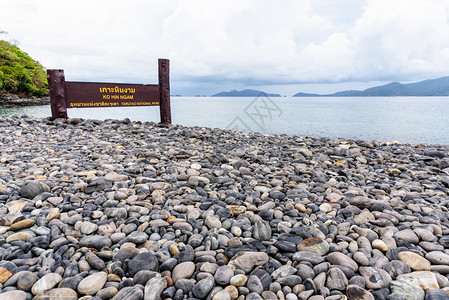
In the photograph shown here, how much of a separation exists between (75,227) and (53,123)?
696cm

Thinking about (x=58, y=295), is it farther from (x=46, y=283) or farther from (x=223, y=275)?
(x=223, y=275)

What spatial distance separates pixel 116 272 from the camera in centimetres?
216

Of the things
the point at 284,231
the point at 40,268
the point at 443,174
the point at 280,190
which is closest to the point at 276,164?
the point at 280,190

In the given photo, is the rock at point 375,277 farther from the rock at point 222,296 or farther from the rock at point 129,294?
the rock at point 129,294

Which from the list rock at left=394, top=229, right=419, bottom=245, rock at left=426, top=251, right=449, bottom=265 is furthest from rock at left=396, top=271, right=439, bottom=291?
rock at left=394, top=229, right=419, bottom=245

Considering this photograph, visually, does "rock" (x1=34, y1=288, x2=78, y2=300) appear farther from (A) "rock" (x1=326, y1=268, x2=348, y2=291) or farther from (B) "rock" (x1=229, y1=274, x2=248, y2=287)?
(A) "rock" (x1=326, y1=268, x2=348, y2=291)

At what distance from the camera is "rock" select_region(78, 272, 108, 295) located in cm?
197

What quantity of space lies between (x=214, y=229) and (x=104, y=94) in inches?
317

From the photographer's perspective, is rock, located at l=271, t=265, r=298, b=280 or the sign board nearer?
rock, located at l=271, t=265, r=298, b=280

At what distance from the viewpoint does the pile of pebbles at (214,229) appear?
207 cm

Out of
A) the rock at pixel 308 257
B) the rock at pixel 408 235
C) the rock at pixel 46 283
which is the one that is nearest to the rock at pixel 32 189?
the rock at pixel 46 283

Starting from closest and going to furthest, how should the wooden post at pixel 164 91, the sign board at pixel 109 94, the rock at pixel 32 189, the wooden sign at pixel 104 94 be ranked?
the rock at pixel 32 189
the wooden sign at pixel 104 94
the sign board at pixel 109 94
the wooden post at pixel 164 91

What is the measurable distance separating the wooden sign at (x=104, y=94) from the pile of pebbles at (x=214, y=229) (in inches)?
148

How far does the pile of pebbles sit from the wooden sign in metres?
3.77
